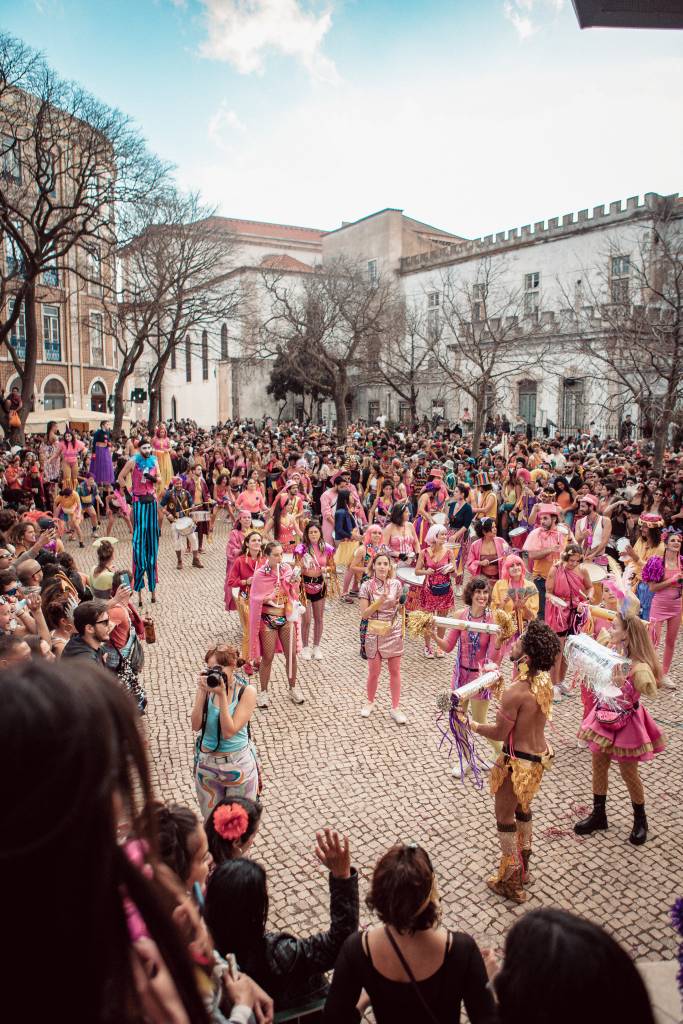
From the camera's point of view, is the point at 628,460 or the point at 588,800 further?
the point at 628,460

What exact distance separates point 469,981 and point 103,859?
2024 mm

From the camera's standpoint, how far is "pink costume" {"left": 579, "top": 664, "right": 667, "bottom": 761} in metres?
4.61

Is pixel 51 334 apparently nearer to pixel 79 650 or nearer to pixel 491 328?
pixel 491 328

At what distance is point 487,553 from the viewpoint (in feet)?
26.8

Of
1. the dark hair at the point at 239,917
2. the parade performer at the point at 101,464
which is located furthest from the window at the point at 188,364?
the dark hair at the point at 239,917

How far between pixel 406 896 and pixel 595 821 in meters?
3.25

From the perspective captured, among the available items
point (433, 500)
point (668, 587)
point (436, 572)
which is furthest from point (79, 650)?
point (433, 500)

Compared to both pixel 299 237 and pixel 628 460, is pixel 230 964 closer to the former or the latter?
pixel 628 460

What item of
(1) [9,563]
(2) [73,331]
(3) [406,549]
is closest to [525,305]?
(2) [73,331]

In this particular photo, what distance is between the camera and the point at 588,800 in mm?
5438

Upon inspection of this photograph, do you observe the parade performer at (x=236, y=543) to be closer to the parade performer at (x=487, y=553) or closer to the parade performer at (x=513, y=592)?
the parade performer at (x=487, y=553)

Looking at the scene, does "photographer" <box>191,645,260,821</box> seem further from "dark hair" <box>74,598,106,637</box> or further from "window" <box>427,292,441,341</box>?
"window" <box>427,292,441,341</box>

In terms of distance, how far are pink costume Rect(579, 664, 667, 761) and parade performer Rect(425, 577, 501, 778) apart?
1.02 meters

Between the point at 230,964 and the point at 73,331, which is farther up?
the point at 73,331
